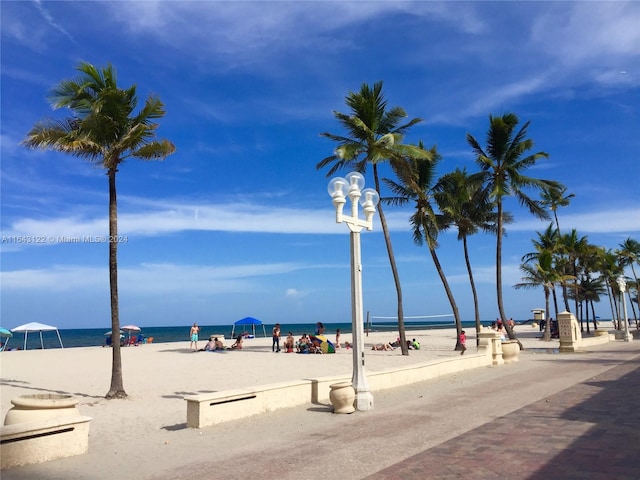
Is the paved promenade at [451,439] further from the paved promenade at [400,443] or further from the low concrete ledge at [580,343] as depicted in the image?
the low concrete ledge at [580,343]

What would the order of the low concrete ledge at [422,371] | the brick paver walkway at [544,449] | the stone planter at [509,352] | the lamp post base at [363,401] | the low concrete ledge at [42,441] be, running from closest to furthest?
the brick paver walkway at [544,449], the low concrete ledge at [42,441], the lamp post base at [363,401], the low concrete ledge at [422,371], the stone planter at [509,352]

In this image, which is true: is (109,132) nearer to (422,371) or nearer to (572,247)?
(422,371)

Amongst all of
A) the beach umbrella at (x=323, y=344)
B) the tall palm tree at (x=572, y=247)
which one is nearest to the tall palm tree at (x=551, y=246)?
the tall palm tree at (x=572, y=247)

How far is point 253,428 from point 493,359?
42.9ft

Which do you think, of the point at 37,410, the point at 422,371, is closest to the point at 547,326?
the point at 422,371

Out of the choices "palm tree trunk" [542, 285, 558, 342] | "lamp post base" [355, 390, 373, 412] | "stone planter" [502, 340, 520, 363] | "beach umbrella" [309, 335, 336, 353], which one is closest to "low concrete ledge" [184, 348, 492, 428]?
"lamp post base" [355, 390, 373, 412]

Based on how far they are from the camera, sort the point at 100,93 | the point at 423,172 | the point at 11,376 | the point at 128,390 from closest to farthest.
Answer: the point at 100,93
the point at 128,390
the point at 11,376
the point at 423,172

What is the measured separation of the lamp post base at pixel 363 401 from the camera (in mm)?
9867

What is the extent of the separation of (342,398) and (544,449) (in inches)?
150

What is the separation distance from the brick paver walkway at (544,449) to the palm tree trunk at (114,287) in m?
8.66

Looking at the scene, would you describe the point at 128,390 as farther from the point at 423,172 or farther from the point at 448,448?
the point at 423,172

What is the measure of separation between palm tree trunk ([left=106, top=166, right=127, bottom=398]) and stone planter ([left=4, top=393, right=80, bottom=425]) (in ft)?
18.6

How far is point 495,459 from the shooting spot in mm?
6109

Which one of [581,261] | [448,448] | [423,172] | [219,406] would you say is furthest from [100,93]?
[581,261]
